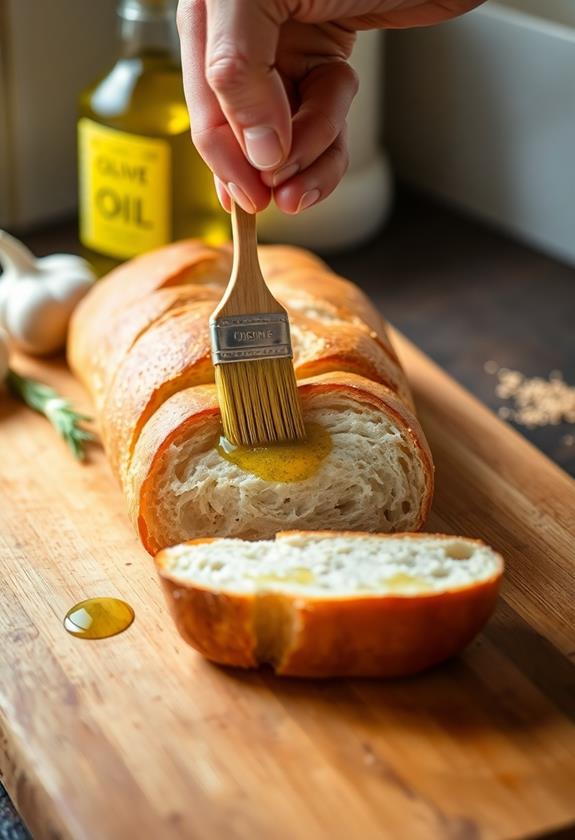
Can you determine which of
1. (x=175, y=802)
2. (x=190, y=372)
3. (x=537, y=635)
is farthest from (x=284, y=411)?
(x=175, y=802)

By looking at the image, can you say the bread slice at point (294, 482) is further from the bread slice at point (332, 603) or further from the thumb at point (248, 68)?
the thumb at point (248, 68)

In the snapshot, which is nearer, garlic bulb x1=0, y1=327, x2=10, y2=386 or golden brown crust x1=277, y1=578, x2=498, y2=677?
golden brown crust x1=277, y1=578, x2=498, y2=677

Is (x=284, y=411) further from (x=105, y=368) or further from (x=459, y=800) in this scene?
(x=459, y=800)

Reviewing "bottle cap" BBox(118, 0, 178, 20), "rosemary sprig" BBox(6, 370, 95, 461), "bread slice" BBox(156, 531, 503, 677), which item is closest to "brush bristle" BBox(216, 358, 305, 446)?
"bread slice" BBox(156, 531, 503, 677)

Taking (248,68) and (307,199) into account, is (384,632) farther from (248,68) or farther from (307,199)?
(248,68)

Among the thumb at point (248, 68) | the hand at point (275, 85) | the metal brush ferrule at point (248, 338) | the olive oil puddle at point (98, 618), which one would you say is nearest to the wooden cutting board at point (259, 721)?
the olive oil puddle at point (98, 618)

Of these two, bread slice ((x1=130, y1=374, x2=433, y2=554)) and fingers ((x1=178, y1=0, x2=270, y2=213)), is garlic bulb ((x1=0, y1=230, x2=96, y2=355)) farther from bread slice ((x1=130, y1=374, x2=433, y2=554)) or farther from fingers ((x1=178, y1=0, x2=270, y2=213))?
fingers ((x1=178, y1=0, x2=270, y2=213))
